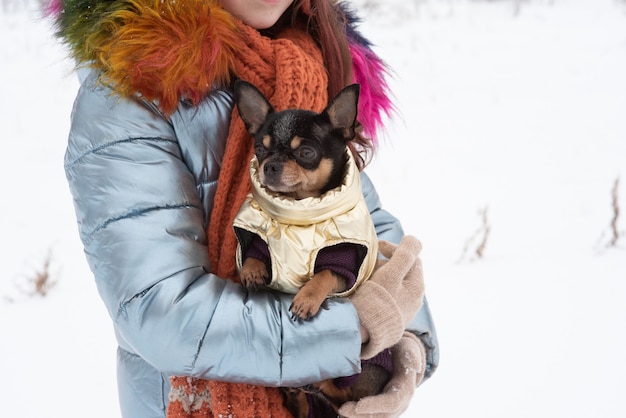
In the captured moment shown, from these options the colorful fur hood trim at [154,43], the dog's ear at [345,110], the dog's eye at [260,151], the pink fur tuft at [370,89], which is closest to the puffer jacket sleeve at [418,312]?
the pink fur tuft at [370,89]

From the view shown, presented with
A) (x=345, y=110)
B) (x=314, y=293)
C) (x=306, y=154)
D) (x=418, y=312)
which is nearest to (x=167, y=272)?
(x=314, y=293)

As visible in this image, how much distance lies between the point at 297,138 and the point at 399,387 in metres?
0.73

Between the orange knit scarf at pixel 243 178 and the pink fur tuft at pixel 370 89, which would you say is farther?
the pink fur tuft at pixel 370 89

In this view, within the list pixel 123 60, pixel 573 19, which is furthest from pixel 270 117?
pixel 573 19

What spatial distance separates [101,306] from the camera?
138 inches

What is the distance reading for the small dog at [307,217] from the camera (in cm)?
146

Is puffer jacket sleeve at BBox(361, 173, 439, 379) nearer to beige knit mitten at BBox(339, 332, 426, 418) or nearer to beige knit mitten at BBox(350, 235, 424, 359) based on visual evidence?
beige knit mitten at BBox(339, 332, 426, 418)

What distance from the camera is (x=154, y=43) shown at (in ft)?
4.65

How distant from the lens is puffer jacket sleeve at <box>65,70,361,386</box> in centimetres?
128

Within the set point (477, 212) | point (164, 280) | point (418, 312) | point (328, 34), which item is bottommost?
point (477, 212)

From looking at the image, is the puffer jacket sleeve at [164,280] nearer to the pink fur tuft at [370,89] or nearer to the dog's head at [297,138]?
the dog's head at [297,138]

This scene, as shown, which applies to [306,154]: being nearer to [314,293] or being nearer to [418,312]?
[314,293]

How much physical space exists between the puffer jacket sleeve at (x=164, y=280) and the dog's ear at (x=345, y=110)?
44 centimetres

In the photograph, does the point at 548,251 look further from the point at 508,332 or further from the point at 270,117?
the point at 270,117
